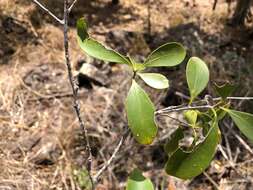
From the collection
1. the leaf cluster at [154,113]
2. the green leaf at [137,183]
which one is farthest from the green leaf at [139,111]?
the green leaf at [137,183]

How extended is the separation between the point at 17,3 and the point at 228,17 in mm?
1267

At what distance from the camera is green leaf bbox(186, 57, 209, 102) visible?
2.58 feet

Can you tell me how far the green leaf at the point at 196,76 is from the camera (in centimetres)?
79

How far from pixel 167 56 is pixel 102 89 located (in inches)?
52.7

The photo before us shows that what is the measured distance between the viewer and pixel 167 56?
738mm

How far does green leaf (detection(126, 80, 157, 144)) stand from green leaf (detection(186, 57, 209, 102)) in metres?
0.12

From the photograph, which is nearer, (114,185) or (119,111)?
(114,185)

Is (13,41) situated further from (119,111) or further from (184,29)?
(184,29)

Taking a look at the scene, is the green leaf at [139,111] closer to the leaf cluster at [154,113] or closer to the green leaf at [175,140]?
the leaf cluster at [154,113]

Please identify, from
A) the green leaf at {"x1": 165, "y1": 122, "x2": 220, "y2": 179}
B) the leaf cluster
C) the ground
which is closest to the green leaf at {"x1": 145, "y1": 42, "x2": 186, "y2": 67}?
the leaf cluster

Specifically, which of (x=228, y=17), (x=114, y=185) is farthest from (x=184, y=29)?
(x=114, y=185)

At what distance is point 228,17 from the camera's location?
2668 millimetres

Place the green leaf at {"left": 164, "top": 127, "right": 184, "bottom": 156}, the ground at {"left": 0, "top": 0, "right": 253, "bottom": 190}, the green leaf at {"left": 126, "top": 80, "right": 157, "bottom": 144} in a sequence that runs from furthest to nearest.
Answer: the ground at {"left": 0, "top": 0, "right": 253, "bottom": 190} → the green leaf at {"left": 164, "top": 127, "right": 184, "bottom": 156} → the green leaf at {"left": 126, "top": 80, "right": 157, "bottom": 144}

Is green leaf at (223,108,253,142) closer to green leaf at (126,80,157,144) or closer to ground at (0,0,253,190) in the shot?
green leaf at (126,80,157,144)
